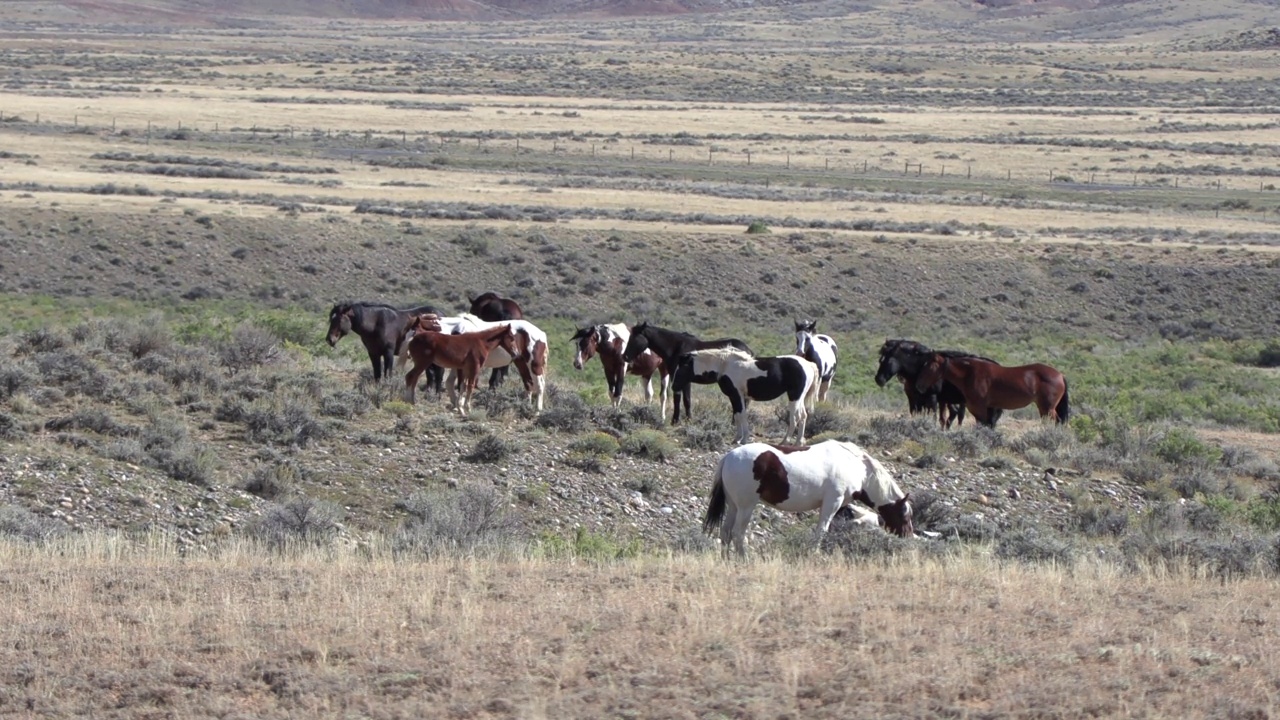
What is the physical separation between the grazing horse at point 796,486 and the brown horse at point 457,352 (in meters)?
6.36

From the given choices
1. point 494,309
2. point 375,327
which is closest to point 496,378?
point 375,327

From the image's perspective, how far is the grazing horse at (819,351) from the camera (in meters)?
19.7

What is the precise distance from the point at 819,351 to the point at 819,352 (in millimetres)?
49

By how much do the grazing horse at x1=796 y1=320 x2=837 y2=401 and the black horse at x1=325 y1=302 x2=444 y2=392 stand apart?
15.7 ft

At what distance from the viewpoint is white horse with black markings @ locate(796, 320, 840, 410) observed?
19656 millimetres

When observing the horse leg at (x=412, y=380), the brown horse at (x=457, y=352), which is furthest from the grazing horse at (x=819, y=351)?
the horse leg at (x=412, y=380)

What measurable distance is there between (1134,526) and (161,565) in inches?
375

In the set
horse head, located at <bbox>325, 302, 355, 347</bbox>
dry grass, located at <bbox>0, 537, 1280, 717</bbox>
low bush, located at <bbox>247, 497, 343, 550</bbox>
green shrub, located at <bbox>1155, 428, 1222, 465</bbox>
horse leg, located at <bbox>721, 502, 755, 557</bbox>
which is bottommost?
green shrub, located at <bbox>1155, 428, 1222, 465</bbox>

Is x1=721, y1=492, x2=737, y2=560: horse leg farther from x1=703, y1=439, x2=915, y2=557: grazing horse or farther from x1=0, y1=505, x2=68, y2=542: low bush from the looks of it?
x1=0, y1=505, x2=68, y2=542: low bush

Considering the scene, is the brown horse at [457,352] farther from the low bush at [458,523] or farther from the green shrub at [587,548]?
the green shrub at [587,548]

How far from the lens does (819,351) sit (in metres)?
20.1

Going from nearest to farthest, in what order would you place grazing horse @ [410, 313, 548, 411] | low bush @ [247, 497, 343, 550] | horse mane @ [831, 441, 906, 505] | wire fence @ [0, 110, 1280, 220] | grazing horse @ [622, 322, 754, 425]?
1. low bush @ [247, 497, 343, 550]
2. horse mane @ [831, 441, 906, 505]
3. grazing horse @ [410, 313, 548, 411]
4. grazing horse @ [622, 322, 754, 425]
5. wire fence @ [0, 110, 1280, 220]

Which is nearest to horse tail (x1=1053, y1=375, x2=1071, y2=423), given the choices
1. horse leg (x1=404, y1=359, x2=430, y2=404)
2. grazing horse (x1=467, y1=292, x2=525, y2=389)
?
grazing horse (x1=467, y1=292, x2=525, y2=389)

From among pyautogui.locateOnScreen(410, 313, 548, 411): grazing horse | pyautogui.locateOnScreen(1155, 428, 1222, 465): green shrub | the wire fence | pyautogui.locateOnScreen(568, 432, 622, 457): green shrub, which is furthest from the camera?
the wire fence
